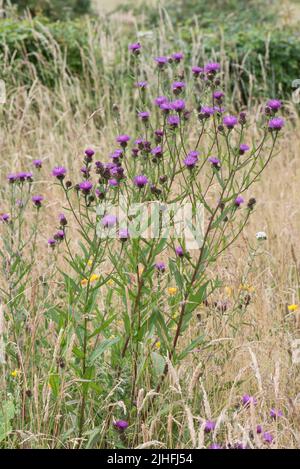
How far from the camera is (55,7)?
11828 millimetres

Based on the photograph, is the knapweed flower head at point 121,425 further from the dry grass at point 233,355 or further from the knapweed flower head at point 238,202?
the knapweed flower head at point 238,202

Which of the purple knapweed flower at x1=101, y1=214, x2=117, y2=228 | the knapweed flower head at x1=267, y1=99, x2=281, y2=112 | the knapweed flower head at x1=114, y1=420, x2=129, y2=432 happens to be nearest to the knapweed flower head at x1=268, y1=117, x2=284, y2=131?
the knapweed flower head at x1=267, y1=99, x2=281, y2=112

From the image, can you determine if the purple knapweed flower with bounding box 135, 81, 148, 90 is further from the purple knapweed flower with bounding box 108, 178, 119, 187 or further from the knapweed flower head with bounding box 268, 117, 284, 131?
the knapweed flower head with bounding box 268, 117, 284, 131

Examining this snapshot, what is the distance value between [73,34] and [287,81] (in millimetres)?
2026

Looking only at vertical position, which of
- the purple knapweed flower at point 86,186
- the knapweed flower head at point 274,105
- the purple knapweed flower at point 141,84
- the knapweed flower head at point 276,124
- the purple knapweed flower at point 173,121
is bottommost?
the purple knapweed flower at point 86,186

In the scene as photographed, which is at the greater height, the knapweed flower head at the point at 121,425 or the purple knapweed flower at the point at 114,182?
the purple knapweed flower at the point at 114,182

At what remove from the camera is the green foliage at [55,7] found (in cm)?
1128

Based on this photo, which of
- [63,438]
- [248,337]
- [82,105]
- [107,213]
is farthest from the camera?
[82,105]

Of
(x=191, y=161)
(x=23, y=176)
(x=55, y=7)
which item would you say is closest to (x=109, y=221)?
(x=191, y=161)

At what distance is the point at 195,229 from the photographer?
8.92 feet

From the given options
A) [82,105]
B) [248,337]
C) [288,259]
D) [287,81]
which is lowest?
[248,337]

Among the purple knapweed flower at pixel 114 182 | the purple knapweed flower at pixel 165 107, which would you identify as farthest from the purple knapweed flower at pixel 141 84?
the purple knapweed flower at pixel 114 182

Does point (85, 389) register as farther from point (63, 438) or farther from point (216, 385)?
point (216, 385)

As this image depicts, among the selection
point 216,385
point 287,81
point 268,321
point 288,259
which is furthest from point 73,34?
point 216,385
